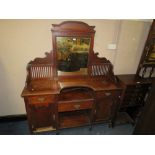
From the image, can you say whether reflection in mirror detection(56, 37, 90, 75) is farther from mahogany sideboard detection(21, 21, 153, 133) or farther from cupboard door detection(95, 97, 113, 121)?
cupboard door detection(95, 97, 113, 121)

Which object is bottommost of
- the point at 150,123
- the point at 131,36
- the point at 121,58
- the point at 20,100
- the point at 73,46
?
the point at 20,100

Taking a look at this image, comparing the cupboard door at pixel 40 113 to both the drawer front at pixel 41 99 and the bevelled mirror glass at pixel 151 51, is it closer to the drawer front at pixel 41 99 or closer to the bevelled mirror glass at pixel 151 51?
the drawer front at pixel 41 99

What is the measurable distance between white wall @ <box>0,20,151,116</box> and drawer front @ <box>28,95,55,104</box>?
1.57 ft

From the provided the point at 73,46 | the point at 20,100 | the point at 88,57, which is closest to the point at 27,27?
the point at 73,46

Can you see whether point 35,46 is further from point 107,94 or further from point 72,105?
point 107,94

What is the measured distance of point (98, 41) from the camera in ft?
6.26

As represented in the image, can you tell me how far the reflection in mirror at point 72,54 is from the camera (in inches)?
69.2

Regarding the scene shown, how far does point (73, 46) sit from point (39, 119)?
1.07 metres

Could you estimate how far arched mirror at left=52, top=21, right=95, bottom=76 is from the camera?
1681mm

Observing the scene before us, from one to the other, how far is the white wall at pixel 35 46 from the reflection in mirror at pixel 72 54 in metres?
0.16

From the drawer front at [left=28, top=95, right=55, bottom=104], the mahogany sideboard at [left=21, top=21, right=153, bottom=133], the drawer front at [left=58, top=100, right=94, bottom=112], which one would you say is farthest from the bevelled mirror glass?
the drawer front at [left=28, top=95, right=55, bottom=104]
